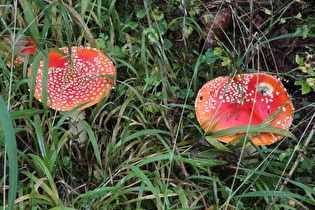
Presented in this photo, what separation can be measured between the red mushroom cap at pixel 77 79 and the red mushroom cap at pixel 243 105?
75 cm

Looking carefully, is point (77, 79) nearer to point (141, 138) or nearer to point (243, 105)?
point (141, 138)

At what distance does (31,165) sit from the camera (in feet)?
7.63

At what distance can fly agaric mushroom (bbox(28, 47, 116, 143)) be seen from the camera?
2314 mm

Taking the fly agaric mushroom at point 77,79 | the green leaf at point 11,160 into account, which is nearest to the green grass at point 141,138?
the green leaf at point 11,160

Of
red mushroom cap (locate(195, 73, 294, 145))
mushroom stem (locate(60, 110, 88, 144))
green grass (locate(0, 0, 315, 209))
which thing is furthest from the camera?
mushroom stem (locate(60, 110, 88, 144))

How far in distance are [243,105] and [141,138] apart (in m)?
0.85

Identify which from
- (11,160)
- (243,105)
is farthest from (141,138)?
(11,160)

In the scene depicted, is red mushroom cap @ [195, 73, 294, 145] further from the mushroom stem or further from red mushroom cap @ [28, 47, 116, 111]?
the mushroom stem

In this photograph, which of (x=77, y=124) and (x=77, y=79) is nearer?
(x=77, y=79)

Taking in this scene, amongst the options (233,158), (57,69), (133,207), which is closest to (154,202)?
(133,207)

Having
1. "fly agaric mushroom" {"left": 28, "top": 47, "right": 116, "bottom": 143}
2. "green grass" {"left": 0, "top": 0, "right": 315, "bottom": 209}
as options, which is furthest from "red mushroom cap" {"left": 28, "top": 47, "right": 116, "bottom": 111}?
"green grass" {"left": 0, "top": 0, "right": 315, "bottom": 209}

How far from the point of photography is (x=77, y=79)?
7.97ft

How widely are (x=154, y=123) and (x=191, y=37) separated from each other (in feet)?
3.93

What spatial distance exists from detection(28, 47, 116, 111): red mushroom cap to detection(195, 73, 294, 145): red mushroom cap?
75 cm
